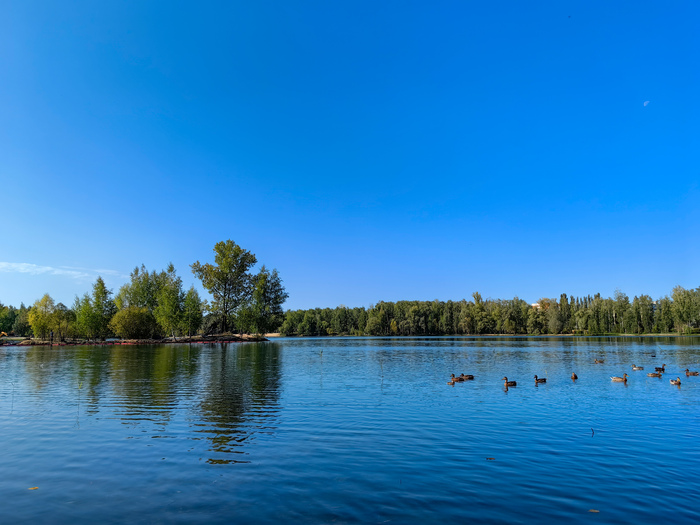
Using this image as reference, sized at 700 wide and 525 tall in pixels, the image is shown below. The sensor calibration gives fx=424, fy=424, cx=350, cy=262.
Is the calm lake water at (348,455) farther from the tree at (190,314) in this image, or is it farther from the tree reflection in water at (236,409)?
the tree at (190,314)

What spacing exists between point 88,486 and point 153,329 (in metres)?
120

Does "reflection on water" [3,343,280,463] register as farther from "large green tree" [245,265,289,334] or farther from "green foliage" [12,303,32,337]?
"green foliage" [12,303,32,337]

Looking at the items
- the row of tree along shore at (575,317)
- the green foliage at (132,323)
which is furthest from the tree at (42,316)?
the row of tree along shore at (575,317)

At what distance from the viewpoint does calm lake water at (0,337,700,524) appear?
33.0 ft

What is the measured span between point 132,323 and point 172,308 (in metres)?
10.4

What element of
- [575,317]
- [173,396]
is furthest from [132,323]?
[575,317]

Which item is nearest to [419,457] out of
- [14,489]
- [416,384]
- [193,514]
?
[193,514]

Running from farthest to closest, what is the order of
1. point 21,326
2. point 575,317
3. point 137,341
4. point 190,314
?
point 21,326
point 575,317
point 190,314
point 137,341

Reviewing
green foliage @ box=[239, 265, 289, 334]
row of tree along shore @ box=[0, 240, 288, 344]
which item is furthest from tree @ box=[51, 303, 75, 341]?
green foliage @ box=[239, 265, 289, 334]

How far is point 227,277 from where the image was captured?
4692 inches

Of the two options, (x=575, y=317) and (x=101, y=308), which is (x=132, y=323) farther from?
(x=575, y=317)

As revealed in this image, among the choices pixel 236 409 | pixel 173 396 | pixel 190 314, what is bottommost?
pixel 236 409

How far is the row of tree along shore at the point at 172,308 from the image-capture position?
112m

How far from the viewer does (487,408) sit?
23031 mm
